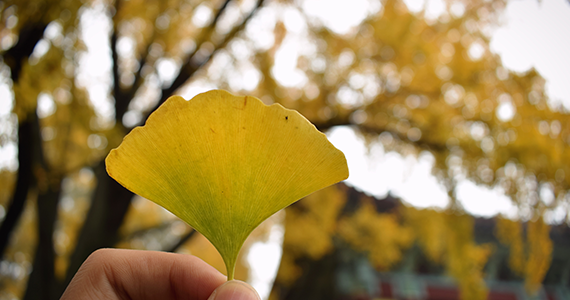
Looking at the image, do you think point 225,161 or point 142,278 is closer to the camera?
point 225,161

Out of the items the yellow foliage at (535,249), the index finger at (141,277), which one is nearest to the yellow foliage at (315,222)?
the yellow foliage at (535,249)

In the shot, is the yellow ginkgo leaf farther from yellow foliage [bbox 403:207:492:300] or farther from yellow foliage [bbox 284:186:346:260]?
yellow foliage [bbox 284:186:346:260]

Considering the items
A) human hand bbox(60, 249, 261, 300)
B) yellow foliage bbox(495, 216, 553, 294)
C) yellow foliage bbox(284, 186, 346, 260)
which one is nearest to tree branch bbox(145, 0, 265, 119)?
yellow foliage bbox(284, 186, 346, 260)

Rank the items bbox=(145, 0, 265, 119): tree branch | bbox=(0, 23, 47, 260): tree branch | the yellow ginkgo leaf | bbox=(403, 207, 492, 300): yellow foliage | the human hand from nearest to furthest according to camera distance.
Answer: the yellow ginkgo leaf → the human hand → bbox=(0, 23, 47, 260): tree branch → bbox=(403, 207, 492, 300): yellow foliage → bbox=(145, 0, 265, 119): tree branch

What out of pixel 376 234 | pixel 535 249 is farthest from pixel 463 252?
pixel 376 234

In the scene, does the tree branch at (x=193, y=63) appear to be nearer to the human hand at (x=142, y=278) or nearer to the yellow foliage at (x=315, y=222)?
the yellow foliage at (x=315, y=222)

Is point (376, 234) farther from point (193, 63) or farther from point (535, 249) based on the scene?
point (193, 63)

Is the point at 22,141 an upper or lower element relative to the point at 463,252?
upper

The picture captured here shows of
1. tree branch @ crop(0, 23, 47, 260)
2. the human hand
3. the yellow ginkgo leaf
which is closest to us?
the yellow ginkgo leaf
